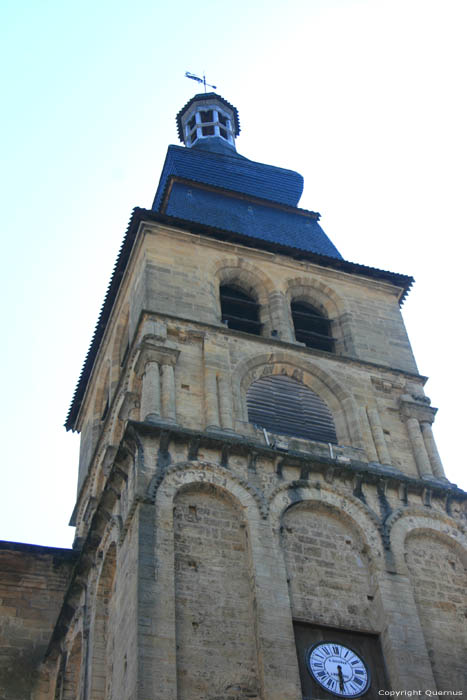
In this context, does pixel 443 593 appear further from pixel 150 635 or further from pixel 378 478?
pixel 150 635

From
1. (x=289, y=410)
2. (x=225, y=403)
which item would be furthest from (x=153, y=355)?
(x=289, y=410)

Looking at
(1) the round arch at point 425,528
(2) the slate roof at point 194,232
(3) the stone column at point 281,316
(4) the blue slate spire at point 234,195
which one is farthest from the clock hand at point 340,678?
(4) the blue slate spire at point 234,195

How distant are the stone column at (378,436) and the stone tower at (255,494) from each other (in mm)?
41

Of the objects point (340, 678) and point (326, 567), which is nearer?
point (340, 678)

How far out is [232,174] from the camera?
2944cm

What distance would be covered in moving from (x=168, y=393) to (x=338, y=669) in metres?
5.76

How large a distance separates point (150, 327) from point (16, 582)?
5275mm

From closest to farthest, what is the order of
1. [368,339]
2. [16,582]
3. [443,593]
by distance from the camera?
[443,593] → [16,582] → [368,339]

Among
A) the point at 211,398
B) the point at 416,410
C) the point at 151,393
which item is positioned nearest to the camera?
the point at 151,393

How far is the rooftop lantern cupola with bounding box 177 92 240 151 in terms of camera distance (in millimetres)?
34219

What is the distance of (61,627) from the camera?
18.1 metres

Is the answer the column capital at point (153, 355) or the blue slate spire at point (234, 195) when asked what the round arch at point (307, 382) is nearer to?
the column capital at point (153, 355)

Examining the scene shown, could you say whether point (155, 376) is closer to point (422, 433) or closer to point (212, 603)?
point (212, 603)

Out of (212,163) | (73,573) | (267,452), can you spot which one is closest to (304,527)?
(267,452)
